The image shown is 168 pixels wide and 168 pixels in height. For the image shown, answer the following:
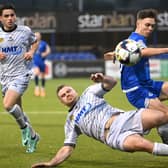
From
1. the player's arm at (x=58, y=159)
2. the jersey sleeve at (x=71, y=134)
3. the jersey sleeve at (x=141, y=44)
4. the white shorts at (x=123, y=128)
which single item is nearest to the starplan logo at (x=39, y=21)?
the jersey sleeve at (x=141, y=44)

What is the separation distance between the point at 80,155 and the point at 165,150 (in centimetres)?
231

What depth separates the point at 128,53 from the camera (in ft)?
29.1

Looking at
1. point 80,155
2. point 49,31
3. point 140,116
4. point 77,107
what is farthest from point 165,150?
point 49,31

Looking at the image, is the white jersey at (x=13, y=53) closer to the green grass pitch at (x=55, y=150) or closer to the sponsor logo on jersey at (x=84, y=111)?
the green grass pitch at (x=55, y=150)

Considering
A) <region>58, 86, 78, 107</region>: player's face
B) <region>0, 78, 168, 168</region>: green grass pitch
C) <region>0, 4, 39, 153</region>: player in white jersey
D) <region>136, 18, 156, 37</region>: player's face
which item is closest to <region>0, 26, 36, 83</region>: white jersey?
<region>0, 4, 39, 153</region>: player in white jersey

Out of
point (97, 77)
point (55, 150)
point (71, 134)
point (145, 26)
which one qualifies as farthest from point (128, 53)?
point (55, 150)

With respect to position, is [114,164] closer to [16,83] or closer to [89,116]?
[89,116]

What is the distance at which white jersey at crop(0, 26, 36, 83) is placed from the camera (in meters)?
10.9

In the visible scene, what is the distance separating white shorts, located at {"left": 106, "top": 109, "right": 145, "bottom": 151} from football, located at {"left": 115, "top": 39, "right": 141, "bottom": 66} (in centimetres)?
82

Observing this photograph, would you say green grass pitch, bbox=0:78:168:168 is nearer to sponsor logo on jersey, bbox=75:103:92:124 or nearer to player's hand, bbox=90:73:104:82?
sponsor logo on jersey, bbox=75:103:92:124

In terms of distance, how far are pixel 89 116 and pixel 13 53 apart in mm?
2795

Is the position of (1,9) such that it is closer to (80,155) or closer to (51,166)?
(80,155)

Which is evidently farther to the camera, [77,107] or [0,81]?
[0,81]

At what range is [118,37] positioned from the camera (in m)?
39.8
